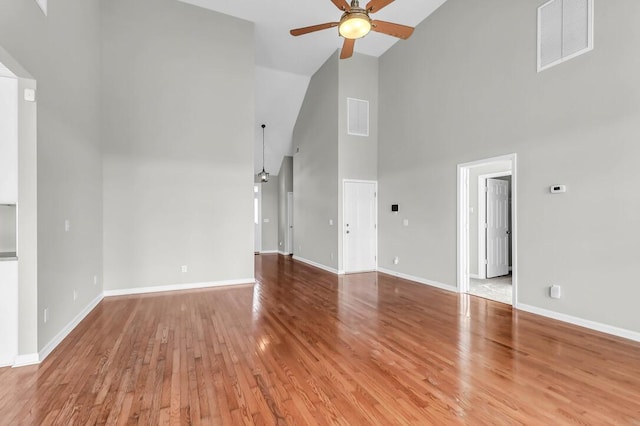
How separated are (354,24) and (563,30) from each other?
2.66m

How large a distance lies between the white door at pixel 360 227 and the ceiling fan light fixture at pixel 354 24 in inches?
148

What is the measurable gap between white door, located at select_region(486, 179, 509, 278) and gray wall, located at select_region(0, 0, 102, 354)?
6904 millimetres

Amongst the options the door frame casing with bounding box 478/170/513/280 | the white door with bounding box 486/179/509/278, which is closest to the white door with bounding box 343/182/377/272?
the door frame casing with bounding box 478/170/513/280

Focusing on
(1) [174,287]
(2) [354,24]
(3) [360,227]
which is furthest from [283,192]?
(2) [354,24]

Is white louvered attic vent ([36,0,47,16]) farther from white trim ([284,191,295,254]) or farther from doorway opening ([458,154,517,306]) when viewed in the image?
white trim ([284,191,295,254])

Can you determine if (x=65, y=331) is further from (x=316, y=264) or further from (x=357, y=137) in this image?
(x=357, y=137)

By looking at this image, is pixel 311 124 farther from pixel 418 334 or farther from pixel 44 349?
pixel 44 349

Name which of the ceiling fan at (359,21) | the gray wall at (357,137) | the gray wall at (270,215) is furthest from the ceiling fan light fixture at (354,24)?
the gray wall at (270,215)

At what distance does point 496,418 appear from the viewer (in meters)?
1.93

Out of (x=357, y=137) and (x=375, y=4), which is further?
(x=357, y=137)

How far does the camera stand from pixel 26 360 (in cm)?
266

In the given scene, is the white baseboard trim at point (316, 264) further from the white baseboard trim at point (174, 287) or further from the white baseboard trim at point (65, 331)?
the white baseboard trim at point (65, 331)

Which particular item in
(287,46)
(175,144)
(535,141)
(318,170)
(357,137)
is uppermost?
(287,46)

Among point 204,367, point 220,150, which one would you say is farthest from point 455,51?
point 204,367
